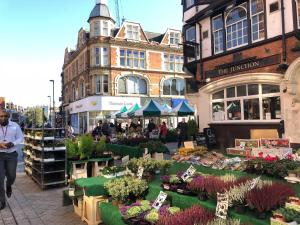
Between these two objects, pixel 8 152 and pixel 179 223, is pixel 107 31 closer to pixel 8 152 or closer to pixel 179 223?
pixel 8 152

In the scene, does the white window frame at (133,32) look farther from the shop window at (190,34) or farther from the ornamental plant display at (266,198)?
the ornamental plant display at (266,198)

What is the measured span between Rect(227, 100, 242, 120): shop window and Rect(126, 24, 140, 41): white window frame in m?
22.8

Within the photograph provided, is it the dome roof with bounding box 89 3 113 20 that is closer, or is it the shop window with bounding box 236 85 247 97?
the shop window with bounding box 236 85 247 97

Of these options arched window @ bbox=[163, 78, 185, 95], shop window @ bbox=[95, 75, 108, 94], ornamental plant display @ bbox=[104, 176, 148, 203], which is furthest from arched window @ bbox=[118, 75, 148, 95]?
ornamental plant display @ bbox=[104, 176, 148, 203]

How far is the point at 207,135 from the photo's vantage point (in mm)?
15070

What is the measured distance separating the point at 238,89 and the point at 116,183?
1014 cm

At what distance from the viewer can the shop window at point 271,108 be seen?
12152 millimetres

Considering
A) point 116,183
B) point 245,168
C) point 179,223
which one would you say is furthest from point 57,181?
point 179,223

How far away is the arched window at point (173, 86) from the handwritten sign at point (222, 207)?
34.0 metres

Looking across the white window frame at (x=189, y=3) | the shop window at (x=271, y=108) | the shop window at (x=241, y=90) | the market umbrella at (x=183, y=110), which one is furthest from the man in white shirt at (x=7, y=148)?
the white window frame at (x=189, y=3)

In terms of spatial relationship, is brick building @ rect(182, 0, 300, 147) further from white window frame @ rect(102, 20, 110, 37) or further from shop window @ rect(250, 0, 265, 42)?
white window frame @ rect(102, 20, 110, 37)

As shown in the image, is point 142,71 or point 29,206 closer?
point 29,206

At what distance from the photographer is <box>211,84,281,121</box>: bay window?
40.7ft

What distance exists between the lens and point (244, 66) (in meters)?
13.4
